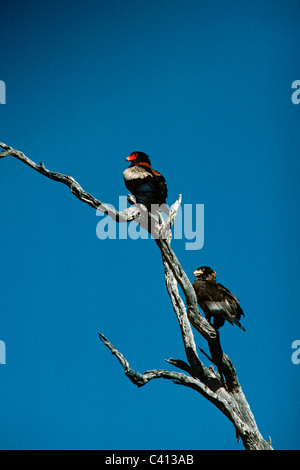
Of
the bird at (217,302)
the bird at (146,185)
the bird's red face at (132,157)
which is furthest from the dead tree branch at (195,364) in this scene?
the bird's red face at (132,157)

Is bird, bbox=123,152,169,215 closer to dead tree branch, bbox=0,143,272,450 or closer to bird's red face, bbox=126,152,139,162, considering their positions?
bird's red face, bbox=126,152,139,162

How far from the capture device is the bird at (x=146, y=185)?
6432mm

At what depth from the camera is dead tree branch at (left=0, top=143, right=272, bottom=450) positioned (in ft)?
17.1

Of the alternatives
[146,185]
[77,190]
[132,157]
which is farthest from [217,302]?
[132,157]

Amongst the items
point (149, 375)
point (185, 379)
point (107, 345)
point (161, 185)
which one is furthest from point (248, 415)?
point (161, 185)

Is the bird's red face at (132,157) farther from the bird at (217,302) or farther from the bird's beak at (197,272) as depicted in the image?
the bird at (217,302)

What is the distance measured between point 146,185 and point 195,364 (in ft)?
8.49

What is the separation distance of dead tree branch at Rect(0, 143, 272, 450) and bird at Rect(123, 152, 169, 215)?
0.61 metres

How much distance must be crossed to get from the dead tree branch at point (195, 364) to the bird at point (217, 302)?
1.25ft

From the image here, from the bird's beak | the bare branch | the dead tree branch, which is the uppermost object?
the bare branch

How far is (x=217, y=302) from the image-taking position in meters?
5.89

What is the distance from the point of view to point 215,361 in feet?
18.2

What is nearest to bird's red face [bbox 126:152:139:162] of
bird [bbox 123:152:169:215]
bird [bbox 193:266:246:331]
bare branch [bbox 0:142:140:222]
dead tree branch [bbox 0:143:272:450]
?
bird [bbox 123:152:169:215]

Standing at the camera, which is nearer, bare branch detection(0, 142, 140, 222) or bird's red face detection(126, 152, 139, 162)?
bare branch detection(0, 142, 140, 222)
